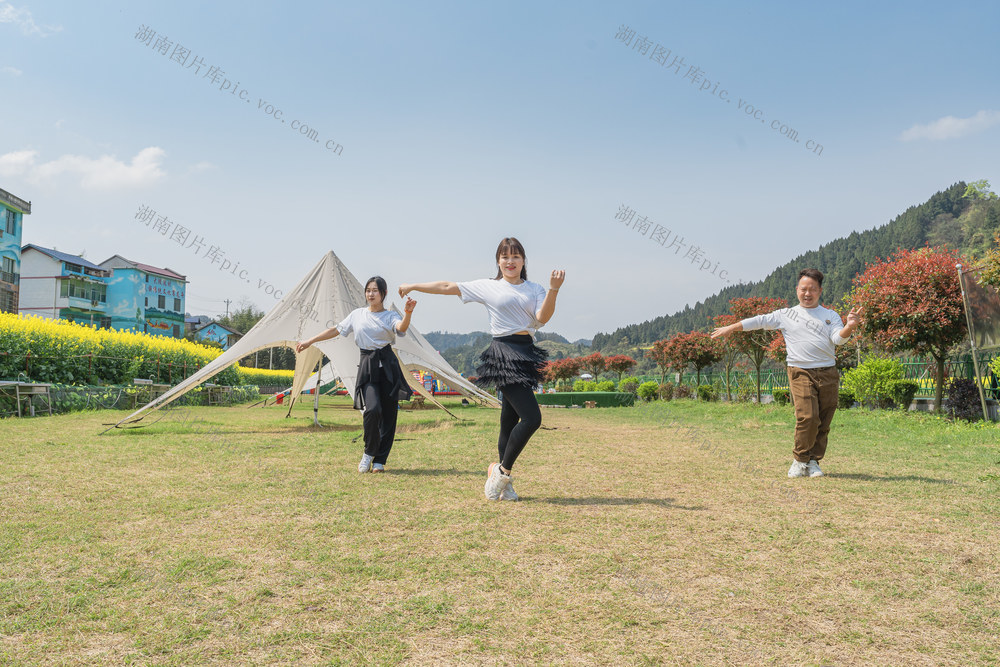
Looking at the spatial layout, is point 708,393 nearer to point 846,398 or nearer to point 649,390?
point 649,390

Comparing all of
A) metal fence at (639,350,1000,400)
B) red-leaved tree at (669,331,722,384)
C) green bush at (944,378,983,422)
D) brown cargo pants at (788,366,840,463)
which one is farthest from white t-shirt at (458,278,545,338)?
red-leaved tree at (669,331,722,384)

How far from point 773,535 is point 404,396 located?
3.31 meters

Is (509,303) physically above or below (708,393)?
above

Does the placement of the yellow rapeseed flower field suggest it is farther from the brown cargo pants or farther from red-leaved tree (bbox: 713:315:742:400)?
red-leaved tree (bbox: 713:315:742:400)

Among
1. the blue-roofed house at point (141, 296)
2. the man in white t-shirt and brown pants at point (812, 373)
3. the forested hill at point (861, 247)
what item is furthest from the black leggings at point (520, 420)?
the forested hill at point (861, 247)

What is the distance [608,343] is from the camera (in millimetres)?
119188

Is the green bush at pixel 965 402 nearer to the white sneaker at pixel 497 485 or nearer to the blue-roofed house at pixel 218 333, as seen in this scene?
the white sneaker at pixel 497 485

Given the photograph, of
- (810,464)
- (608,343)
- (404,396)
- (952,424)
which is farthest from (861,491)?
(608,343)

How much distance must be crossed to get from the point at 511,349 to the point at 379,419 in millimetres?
1701

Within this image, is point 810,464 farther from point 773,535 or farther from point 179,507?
point 179,507

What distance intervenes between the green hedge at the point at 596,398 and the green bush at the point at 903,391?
10.0 meters

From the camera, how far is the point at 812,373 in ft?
16.8

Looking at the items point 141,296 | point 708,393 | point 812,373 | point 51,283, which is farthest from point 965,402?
point 141,296

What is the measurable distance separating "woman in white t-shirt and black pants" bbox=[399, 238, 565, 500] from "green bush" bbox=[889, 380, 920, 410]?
1127 centimetres
